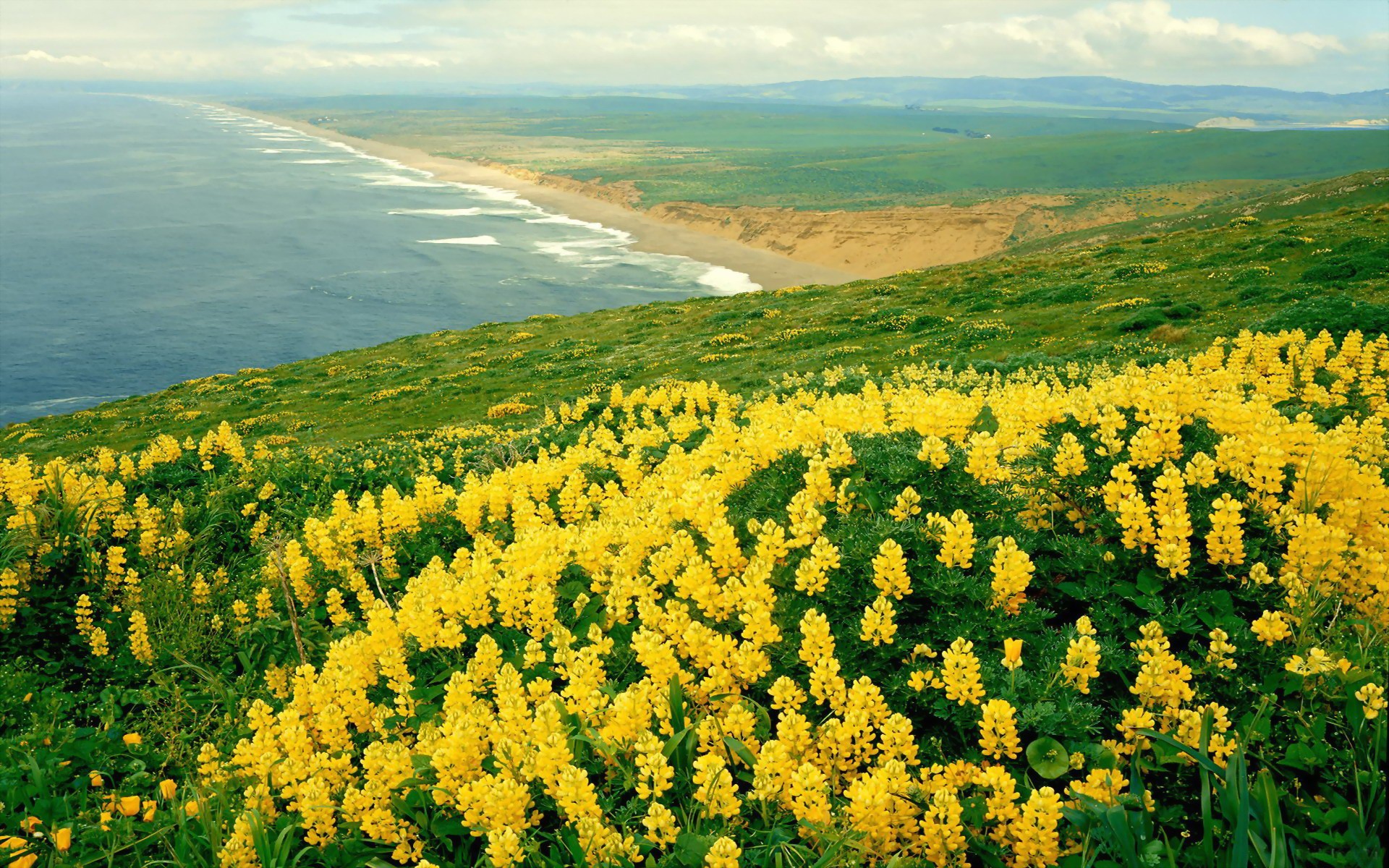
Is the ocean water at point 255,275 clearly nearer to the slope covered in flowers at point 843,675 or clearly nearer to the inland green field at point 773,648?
the inland green field at point 773,648

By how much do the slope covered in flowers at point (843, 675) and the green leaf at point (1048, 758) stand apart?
16 millimetres

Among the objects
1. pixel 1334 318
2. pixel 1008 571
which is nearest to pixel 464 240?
pixel 1334 318

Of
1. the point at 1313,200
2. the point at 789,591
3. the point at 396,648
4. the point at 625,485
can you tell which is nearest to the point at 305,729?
the point at 396,648

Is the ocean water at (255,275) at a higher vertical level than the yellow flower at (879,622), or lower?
lower

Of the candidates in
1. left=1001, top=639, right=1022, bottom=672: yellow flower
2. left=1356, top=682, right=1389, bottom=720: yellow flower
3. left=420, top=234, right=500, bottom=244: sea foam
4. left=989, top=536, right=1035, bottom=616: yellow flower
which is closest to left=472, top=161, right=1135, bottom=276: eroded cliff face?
left=420, top=234, right=500, bottom=244: sea foam

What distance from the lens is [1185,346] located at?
1777cm

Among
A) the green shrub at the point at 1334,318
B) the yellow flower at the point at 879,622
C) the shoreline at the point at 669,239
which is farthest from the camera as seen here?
the shoreline at the point at 669,239

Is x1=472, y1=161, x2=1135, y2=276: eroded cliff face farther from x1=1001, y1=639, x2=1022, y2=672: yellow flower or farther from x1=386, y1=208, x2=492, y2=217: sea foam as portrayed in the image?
x1=1001, y1=639, x2=1022, y2=672: yellow flower

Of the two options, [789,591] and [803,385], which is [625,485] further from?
[803,385]

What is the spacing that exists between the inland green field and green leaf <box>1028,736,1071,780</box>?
0.07 ft

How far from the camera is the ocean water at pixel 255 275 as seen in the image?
5659cm

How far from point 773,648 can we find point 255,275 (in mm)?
88655

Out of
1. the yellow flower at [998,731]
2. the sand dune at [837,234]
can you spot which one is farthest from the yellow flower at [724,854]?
the sand dune at [837,234]

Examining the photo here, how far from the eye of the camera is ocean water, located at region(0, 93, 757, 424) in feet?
186
